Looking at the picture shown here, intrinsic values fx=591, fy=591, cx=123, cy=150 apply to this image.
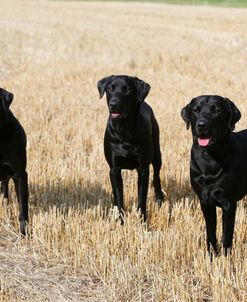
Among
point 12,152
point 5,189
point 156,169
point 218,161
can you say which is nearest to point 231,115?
point 218,161

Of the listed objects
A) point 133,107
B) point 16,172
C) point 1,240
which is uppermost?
point 133,107

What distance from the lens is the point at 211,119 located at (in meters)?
4.88

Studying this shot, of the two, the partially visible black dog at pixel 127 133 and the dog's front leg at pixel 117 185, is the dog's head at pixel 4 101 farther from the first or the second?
the dog's front leg at pixel 117 185

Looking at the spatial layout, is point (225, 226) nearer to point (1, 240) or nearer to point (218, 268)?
point (218, 268)

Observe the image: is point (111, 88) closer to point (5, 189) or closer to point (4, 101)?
point (4, 101)

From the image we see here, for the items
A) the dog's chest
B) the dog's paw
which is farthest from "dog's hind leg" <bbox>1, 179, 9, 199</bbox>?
the dog's paw

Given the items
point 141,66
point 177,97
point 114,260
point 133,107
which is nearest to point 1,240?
point 114,260

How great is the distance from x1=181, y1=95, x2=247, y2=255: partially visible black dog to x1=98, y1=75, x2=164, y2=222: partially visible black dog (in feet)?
3.45

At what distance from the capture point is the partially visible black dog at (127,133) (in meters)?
6.05

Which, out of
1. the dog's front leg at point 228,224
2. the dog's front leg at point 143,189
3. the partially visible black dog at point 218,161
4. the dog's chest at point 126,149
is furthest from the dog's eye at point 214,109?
the dog's front leg at point 143,189

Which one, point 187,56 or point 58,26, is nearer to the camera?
point 187,56

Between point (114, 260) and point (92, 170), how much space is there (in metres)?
3.08

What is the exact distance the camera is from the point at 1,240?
5688 millimetres

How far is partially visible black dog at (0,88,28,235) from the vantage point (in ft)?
18.6
